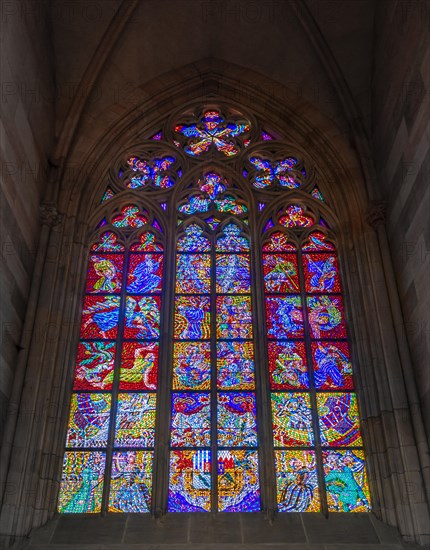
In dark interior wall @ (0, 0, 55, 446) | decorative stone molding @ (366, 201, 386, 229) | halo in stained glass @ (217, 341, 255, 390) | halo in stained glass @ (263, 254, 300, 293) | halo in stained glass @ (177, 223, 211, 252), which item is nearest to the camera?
dark interior wall @ (0, 0, 55, 446)

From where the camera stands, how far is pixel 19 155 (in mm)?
9211

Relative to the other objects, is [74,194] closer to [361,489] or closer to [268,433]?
[268,433]

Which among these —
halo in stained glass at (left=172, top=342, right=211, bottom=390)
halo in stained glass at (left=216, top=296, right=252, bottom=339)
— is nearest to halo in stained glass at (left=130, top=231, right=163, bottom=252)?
halo in stained glass at (left=216, top=296, right=252, bottom=339)

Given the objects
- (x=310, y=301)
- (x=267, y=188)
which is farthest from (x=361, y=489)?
(x=267, y=188)

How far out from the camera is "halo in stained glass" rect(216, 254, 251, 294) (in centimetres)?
1000

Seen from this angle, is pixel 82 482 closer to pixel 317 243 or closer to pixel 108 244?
pixel 108 244

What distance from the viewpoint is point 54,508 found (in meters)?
7.97

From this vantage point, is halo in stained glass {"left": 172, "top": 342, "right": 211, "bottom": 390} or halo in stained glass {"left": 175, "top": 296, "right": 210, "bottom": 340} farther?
halo in stained glass {"left": 175, "top": 296, "right": 210, "bottom": 340}

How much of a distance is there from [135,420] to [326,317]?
10.2 ft

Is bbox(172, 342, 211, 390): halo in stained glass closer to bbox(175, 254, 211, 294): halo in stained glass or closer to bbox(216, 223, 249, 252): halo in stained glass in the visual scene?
bbox(175, 254, 211, 294): halo in stained glass

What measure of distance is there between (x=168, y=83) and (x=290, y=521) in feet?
25.5

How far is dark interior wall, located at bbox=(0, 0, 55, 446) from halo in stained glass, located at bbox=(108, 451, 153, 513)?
1.50 m

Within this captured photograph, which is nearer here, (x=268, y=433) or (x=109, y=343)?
(x=268, y=433)

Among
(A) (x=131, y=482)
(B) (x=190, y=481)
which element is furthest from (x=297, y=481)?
(A) (x=131, y=482)
